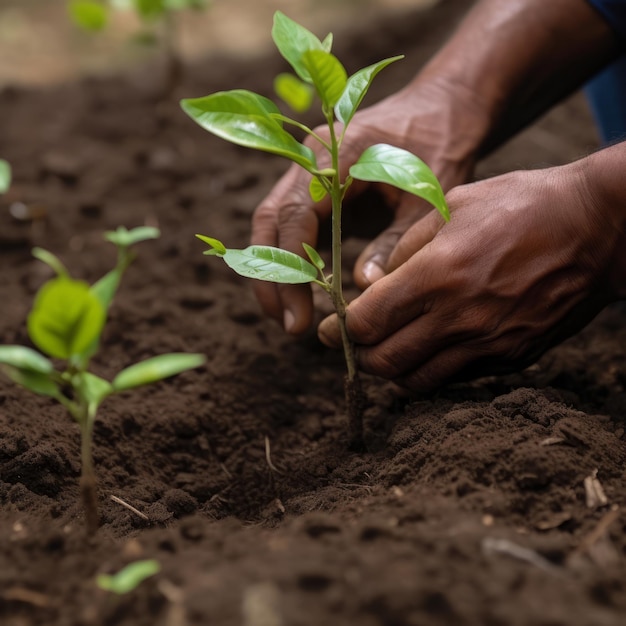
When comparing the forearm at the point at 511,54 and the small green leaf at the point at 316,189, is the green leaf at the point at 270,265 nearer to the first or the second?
the small green leaf at the point at 316,189

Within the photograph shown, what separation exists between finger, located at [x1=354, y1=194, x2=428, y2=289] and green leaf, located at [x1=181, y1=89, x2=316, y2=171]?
368mm

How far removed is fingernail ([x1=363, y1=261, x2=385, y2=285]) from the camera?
4.63 ft

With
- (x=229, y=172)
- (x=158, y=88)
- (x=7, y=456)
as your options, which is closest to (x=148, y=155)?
(x=229, y=172)

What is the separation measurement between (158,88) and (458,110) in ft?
6.03

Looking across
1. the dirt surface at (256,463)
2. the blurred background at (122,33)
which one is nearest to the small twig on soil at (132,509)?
the dirt surface at (256,463)

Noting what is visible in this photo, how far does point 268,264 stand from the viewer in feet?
3.88

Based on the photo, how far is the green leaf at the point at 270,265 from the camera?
116 cm

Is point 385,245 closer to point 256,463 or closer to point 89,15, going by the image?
point 256,463

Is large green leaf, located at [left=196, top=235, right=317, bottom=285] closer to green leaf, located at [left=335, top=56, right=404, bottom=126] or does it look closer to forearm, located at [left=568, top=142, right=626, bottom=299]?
green leaf, located at [left=335, top=56, right=404, bottom=126]

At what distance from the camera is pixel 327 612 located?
29.8 inches

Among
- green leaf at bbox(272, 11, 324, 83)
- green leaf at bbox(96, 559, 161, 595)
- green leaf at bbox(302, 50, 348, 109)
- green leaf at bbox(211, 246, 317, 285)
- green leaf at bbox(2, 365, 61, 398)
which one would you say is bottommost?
green leaf at bbox(96, 559, 161, 595)

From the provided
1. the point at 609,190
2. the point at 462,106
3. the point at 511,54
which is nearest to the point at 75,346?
the point at 609,190

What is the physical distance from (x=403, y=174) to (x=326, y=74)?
17 cm

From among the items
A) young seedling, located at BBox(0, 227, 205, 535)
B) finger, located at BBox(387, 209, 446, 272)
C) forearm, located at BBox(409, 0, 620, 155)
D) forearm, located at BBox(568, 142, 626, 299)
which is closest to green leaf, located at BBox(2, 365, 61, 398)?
young seedling, located at BBox(0, 227, 205, 535)
